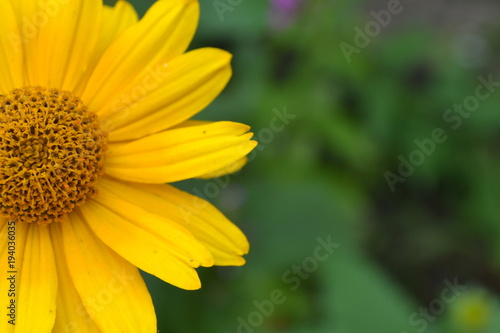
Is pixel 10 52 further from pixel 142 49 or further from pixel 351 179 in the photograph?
pixel 351 179

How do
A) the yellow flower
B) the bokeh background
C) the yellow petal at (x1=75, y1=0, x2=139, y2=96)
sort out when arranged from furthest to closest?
the bokeh background
the yellow petal at (x1=75, y1=0, x2=139, y2=96)
the yellow flower

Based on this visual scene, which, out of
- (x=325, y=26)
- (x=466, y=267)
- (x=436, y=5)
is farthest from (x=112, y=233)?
(x=436, y=5)

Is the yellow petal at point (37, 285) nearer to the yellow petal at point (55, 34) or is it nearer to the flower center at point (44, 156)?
the flower center at point (44, 156)

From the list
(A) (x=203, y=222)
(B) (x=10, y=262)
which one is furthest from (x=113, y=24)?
(B) (x=10, y=262)

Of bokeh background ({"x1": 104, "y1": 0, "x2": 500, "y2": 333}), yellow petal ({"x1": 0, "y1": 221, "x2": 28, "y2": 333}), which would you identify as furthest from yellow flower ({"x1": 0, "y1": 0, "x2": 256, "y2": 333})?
bokeh background ({"x1": 104, "y1": 0, "x2": 500, "y2": 333})

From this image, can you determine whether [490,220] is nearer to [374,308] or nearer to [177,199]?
[374,308]

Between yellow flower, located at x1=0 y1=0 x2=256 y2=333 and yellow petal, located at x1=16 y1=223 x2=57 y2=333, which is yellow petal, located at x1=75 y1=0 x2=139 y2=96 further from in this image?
yellow petal, located at x1=16 y1=223 x2=57 y2=333
